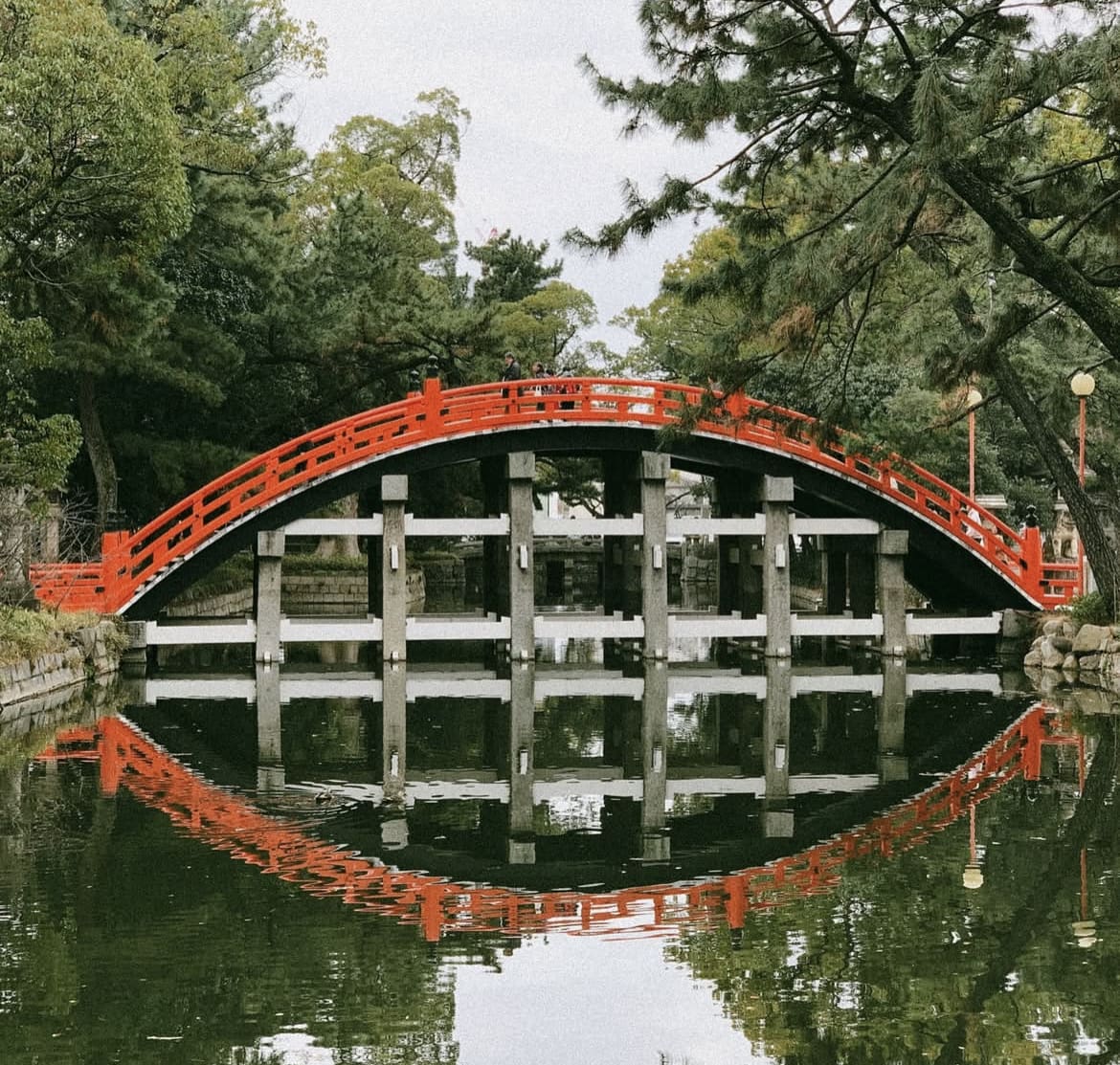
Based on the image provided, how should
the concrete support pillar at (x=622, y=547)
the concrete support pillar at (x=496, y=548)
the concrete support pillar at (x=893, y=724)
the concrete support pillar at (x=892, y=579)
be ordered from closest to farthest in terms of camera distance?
the concrete support pillar at (x=893, y=724) → the concrete support pillar at (x=892, y=579) → the concrete support pillar at (x=496, y=548) → the concrete support pillar at (x=622, y=547)

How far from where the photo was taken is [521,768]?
1535cm

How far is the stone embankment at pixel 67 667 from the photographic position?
1883 cm

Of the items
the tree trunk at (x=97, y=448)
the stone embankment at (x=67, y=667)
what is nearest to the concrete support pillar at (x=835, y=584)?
the tree trunk at (x=97, y=448)

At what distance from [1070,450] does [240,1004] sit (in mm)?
26032

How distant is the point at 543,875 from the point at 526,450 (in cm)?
1507

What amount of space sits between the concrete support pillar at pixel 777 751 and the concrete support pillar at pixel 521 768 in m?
1.89

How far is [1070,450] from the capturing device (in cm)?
3053

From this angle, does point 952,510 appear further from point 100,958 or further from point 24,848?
point 100,958

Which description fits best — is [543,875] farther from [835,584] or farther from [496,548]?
[835,584]

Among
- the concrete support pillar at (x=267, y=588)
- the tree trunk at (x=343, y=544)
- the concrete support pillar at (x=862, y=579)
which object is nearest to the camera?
the concrete support pillar at (x=267, y=588)

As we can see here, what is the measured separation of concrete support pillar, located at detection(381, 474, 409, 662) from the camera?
80.2 ft

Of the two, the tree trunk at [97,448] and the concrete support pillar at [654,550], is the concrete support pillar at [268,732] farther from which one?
the tree trunk at [97,448]

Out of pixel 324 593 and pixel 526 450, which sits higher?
pixel 526 450

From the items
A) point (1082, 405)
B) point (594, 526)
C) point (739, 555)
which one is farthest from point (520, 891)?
point (739, 555)
